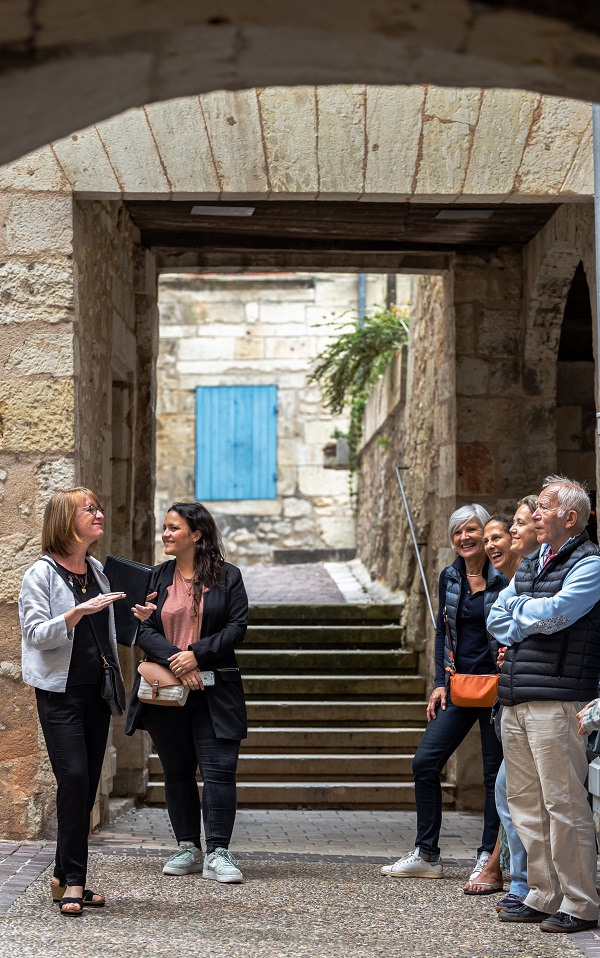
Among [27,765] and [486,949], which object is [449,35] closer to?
[486,949]

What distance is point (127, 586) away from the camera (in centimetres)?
486

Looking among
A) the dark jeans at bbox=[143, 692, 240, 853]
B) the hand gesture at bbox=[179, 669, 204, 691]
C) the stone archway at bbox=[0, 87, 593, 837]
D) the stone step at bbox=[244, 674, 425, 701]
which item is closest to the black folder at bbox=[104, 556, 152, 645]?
the hand gesture at bbox=[179, 669, 204, 691]

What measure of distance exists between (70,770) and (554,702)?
166 centimetres

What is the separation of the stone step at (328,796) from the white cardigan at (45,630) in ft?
11.3

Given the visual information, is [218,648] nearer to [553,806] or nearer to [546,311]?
[553,806]

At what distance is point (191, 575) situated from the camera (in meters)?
4.97

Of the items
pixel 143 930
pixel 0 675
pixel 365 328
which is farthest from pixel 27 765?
pixel 365 328

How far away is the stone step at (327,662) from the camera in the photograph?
8.87 meters

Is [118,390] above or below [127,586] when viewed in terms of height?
above

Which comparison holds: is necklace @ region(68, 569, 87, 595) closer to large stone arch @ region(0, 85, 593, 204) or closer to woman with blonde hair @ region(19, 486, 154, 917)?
woman with blonde hair @ region(19, 486, 154, 917)

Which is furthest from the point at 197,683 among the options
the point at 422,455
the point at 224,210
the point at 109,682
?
the point at 422,455

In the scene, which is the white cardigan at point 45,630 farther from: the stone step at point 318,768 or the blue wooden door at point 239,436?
the blue wooden door at point 239,436

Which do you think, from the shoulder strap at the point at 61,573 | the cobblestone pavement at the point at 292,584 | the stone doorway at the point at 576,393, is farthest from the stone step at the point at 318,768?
the shoulder strap at the point at 61,573

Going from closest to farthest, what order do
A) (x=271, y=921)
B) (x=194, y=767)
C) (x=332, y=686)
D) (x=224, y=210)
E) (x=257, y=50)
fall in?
(x=257, y=50), (x=271, y=921), (x=194, y=767), (x=224, y=210), (x=332, y=686)
